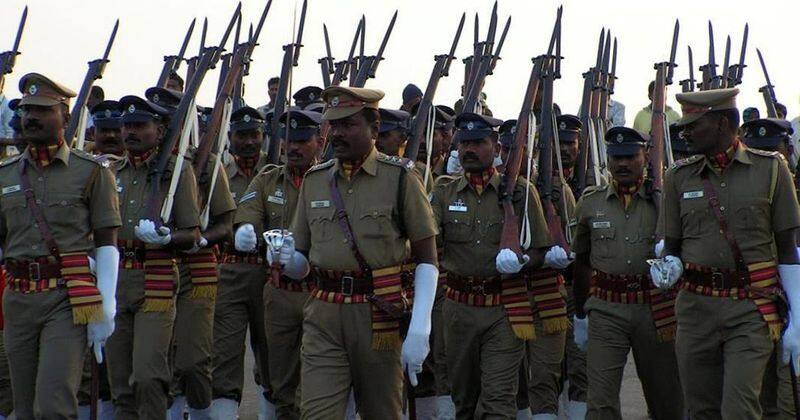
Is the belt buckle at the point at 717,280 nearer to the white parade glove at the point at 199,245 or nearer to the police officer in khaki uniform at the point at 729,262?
the police officer in khaki uniform at the point at 729,262

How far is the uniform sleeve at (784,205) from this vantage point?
7199 mm

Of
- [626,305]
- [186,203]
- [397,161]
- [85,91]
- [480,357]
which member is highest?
[85,91]

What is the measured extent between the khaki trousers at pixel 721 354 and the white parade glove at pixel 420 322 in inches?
62.6

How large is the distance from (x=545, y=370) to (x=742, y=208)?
2453 millimetres

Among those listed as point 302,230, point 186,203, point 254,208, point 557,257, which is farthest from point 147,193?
point 557,257

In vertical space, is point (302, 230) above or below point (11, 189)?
below

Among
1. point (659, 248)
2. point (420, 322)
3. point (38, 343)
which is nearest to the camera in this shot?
point (420, 322)

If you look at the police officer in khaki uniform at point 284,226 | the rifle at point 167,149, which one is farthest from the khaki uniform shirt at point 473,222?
the rifle at point 167,149

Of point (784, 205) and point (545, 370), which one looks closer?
point (784, 205)

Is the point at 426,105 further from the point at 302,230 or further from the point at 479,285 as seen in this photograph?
the point at 302,230

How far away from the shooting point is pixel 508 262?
8.34 m

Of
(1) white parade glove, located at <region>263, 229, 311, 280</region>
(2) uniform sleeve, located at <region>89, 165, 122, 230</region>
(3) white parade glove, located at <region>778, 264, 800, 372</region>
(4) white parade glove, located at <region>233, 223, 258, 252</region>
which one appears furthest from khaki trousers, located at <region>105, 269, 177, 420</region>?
(3) white parade glove, located at <region>778, 264, 800, 372</region>

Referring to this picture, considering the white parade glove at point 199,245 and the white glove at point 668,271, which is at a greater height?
the white parade glove at point 199,245

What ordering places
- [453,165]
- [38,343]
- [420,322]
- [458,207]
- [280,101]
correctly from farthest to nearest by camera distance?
[280,101] < [453,165] < [458,207] < [38,343] < [420,322]
